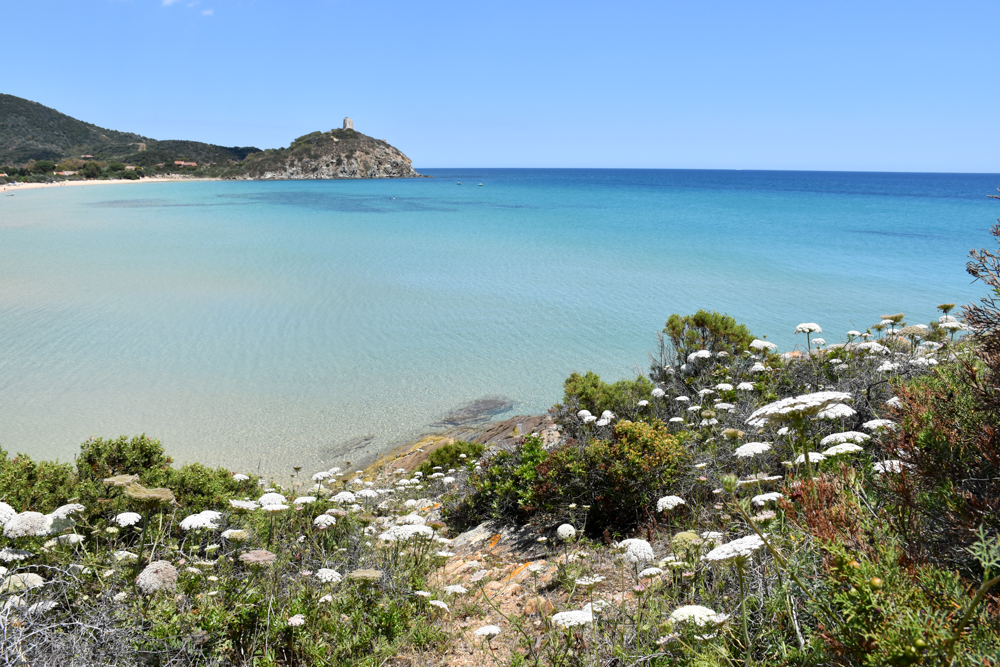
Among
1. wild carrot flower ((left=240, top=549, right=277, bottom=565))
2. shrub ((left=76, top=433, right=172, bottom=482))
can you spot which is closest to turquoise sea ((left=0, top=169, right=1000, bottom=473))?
shrub ((left=76, top=433, right=172, bottom=482))

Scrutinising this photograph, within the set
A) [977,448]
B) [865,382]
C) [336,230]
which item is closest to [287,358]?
[865,382]

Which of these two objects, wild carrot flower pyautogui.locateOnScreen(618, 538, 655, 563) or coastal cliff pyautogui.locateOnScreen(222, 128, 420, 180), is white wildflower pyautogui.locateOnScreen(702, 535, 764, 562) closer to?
wild carrot flower pyautogui.locateOnScreen(618, 538, 655, 563)

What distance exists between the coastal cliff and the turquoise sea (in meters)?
89.1

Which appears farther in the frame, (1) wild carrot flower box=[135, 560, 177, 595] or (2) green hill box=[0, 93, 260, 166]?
(2) green hill box=[0, 93, 260, 166]

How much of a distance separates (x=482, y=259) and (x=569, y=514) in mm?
21178

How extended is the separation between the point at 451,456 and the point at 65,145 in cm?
17209

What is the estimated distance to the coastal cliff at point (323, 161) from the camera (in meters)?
119

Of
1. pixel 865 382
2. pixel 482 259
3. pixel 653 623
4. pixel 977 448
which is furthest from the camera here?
pixel 482 259

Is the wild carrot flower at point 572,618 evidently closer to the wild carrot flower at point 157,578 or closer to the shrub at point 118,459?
the wild carrot flower at point 157,578

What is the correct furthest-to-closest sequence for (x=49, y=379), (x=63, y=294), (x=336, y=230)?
1. (x=336, y=230)
2. (x=63, y=294)
3. (x=49, y=379)

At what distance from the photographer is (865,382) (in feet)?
18.6

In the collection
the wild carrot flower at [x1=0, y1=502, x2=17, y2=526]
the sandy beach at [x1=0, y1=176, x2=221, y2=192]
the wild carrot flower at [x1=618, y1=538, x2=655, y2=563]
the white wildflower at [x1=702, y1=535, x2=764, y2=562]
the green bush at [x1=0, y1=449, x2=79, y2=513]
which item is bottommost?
the green bush at [x1=0, y1=449, x2=79, y2=513]

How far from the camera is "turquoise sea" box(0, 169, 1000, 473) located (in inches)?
381

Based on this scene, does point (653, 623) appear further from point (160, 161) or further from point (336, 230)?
point (160, 161)
